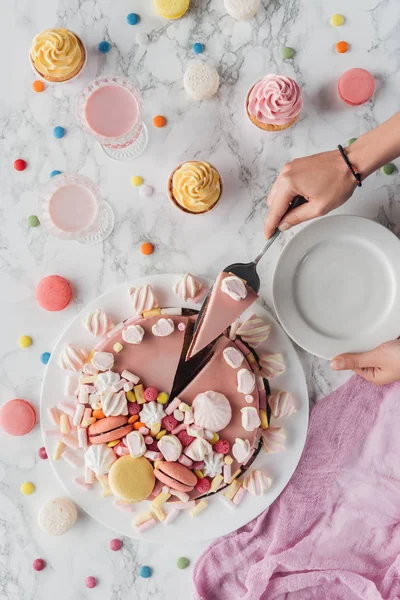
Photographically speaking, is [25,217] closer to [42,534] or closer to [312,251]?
[312,251]

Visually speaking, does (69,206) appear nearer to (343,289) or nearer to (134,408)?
(134,408)

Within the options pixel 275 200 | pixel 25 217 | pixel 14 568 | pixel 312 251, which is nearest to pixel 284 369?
pixel 312 251

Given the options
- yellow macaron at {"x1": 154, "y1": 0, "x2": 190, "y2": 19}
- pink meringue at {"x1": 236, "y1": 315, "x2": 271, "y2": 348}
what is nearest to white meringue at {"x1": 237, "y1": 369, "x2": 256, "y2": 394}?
pink meringue at {"x1": 236, "y1": 315, "x2": 271, "y2": 348}

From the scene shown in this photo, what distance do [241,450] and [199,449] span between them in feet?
0.38

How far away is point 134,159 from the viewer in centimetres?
187

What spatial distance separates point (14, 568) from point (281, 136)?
1590mm

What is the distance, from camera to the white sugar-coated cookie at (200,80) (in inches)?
71.2

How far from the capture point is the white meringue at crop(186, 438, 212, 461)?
5.47ft

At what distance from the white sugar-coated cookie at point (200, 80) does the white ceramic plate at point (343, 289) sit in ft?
1.76

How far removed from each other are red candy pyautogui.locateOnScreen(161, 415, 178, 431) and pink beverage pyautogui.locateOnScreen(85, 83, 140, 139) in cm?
81

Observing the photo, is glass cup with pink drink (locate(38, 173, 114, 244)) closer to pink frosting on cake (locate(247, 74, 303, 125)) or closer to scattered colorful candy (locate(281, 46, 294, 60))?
pink frosting on cake (locate(247, 74, 303, 125))

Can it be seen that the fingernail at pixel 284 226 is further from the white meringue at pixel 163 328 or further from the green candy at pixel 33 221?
the green candy at pixel 33 221

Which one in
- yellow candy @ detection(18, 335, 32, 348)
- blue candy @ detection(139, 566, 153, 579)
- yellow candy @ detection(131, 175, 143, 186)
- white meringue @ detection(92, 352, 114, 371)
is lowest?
blue candy @ detection(139, 566, 153, 579)

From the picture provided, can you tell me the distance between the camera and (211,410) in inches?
65.1
